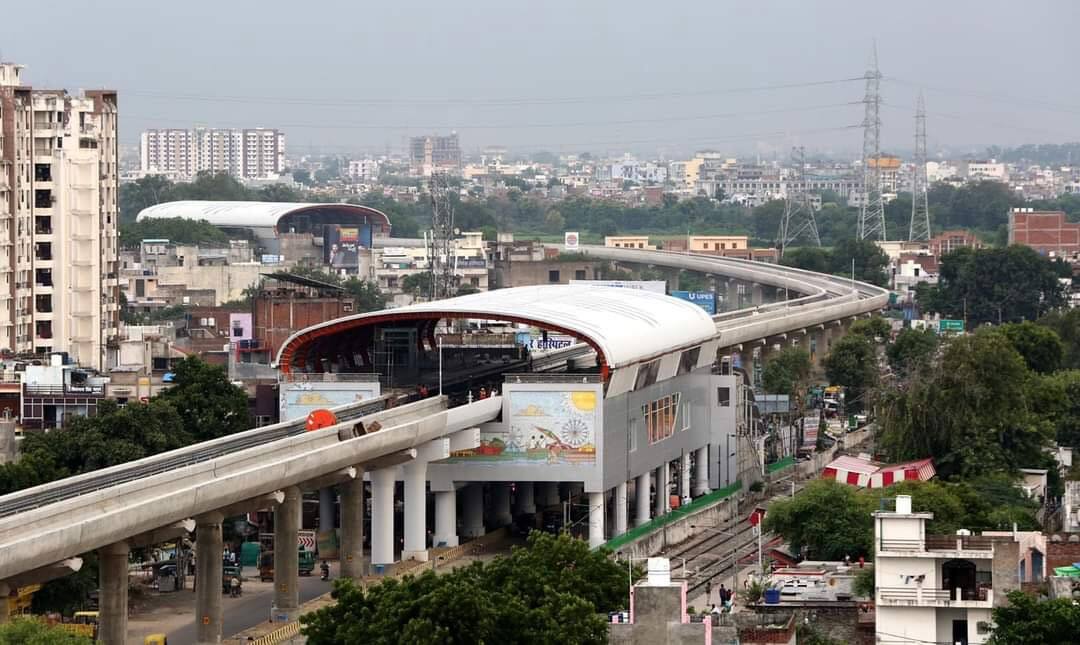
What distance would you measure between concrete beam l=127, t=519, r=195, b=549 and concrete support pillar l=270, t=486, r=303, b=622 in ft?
12.4

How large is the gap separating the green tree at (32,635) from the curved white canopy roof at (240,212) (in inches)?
4496

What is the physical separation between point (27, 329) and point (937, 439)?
29.8 metres

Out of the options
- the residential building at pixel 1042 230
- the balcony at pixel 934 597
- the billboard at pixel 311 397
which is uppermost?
the residential building at pixel 1042 230

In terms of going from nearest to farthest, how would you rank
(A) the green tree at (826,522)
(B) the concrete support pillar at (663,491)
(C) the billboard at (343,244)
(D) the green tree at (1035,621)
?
1. (D) the green tree at (1035,621)
2. (A) the green tree at (826,522)
3. (B) the concrete support pillar at (663,491)
4. (C) the billboard at (343,244)

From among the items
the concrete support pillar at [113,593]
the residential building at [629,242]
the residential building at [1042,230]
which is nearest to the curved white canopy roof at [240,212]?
the residential building at [629,242]

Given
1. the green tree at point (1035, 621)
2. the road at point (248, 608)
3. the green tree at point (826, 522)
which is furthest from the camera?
the green tree at point (826, 522)

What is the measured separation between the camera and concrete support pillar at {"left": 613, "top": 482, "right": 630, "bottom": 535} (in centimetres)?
5041

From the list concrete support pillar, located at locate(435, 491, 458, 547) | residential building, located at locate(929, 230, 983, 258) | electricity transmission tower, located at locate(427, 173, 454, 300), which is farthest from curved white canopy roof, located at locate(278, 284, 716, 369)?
residential building, located at locate(929, 230, 983, 258)

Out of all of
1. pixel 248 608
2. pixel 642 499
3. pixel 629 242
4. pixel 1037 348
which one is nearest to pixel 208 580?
pixel 248 608

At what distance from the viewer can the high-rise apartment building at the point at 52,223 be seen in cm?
7406

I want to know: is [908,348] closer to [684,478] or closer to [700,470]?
[700,470]

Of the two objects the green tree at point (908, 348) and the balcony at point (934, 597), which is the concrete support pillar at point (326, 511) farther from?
the green tree at point (908, 348)

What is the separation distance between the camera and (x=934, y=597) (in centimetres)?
3188

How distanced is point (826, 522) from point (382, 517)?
25.1 feet
